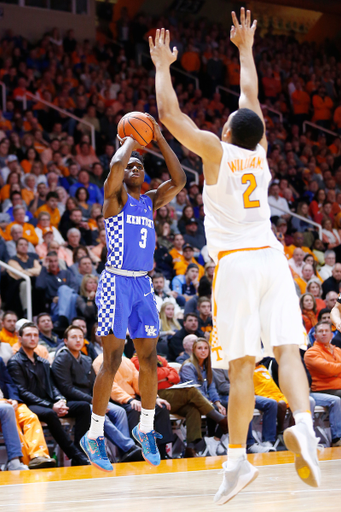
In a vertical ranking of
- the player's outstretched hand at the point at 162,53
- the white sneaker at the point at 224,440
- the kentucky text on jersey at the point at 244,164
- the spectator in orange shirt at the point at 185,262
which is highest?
the player's outstretched hand at the point at 162,53

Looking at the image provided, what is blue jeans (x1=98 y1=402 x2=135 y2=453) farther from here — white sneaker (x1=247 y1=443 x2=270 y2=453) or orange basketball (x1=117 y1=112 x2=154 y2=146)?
orange basketball (x1=117 y1=112 x2=154 y2=146)

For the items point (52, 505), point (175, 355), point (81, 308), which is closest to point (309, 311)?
point (175, 355)

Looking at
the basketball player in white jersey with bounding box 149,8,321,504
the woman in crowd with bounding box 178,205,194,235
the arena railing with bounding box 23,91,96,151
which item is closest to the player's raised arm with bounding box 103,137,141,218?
the basketball player in white jersey with bounding box 149,8,321,504

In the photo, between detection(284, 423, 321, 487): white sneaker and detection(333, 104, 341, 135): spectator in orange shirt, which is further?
detection(333, 104, 341, 135): spectator in orange shirt

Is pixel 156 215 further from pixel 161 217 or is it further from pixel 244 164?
pixel 244 164

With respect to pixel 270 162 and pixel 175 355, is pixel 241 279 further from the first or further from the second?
pixel 270 162

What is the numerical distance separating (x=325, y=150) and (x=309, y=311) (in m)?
7.83

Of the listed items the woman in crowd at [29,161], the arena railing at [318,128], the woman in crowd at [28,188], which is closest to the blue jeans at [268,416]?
the woman in crowd at [28,188]

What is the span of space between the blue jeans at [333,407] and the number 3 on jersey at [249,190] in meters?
5.66

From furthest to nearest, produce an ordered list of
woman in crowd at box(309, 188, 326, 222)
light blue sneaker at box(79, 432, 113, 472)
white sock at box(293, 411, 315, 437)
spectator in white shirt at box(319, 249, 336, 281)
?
woman in crowd at box(309, 188, 326, 222)
spectator in white shirt at box(319, 249, 336, 281)
light blue sneaker at box(79, 432, 113, 472)
white sock at box(293, 411, 315, 437)

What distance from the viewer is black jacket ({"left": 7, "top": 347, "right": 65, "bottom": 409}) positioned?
7.79 m

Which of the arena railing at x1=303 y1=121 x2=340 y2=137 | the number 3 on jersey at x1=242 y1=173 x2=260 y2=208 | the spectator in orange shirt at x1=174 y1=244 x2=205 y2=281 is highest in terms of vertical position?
the arena railing at x1=303 y1=121 x2=340 y2=137

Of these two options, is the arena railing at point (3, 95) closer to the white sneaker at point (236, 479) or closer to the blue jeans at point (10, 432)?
the blue jeans at point (10, 432)

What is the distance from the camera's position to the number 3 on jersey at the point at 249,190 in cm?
405
